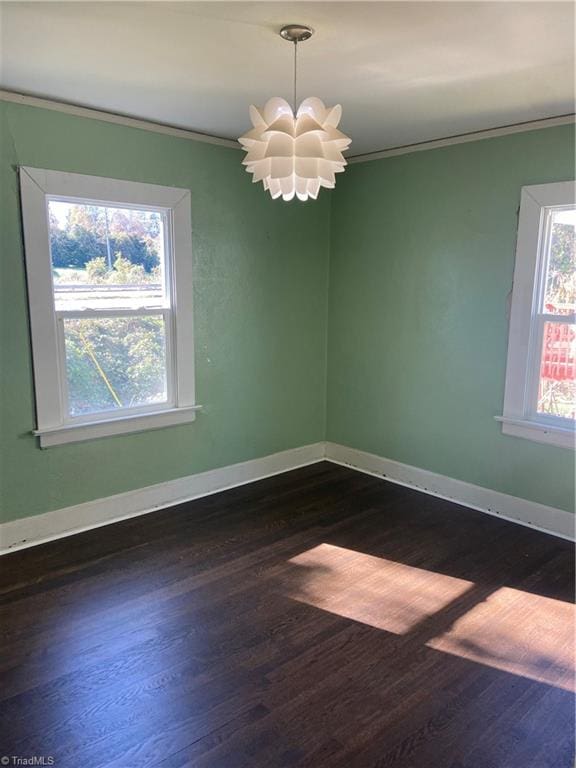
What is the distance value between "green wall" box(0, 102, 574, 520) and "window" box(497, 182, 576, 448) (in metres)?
0.09

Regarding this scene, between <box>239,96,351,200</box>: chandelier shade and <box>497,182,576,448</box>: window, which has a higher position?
<box>239,96,351,200</box>: chandelier shade

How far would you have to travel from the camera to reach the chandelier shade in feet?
6.59

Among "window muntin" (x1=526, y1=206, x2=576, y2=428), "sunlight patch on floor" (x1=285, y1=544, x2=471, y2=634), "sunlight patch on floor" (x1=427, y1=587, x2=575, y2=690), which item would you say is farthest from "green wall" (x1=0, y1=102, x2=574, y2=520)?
"sunlight patch on floor" (x1=285, y1=544, x2=471, y2=634)

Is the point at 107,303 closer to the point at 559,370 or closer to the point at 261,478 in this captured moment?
the point at 261,478

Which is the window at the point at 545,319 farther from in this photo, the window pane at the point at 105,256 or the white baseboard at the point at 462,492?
the window pane at the point at 105,256

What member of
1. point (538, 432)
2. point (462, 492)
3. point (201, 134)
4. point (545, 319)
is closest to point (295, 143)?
point (201, 134)

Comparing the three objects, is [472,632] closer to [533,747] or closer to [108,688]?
[533,747]

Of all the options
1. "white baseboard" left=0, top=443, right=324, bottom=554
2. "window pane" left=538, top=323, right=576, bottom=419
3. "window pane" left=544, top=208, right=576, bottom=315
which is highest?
"window pane" left=544, top=208, right=576, bottom=315

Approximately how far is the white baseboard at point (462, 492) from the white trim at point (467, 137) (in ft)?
7.58

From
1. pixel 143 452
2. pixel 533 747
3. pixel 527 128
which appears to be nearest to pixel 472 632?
pixel 533 747

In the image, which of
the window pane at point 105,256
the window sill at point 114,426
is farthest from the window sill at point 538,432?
the window pane at point 105,256

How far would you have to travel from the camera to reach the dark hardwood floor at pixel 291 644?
192 centimetres

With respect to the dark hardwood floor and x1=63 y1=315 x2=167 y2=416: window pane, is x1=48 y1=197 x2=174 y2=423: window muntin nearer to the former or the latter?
x1=63 y1=315 x2=167 y2=416: window pane

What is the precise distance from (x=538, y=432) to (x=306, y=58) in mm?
2521
